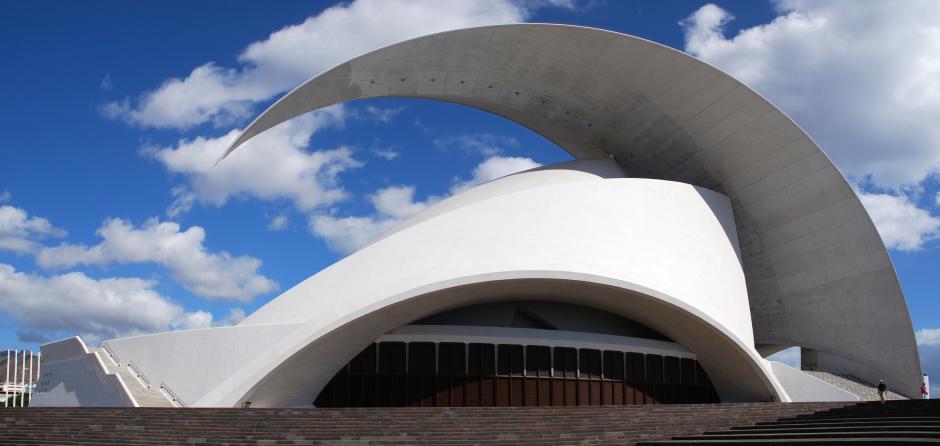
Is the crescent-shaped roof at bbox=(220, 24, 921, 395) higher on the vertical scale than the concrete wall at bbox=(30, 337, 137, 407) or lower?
higher

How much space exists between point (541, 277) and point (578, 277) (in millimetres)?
982

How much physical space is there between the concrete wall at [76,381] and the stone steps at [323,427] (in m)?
2.02

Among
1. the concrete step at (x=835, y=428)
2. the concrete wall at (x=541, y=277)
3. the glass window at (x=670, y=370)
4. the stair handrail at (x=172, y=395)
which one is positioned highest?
the concrete wall at (x=541, y=277)

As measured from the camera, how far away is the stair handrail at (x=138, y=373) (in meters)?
17.2

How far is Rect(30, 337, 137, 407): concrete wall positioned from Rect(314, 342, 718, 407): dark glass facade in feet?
17.2

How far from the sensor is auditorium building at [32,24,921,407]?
18.3 meters

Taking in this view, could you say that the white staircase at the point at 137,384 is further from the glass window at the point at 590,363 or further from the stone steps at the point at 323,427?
the glass window at the point at 590,363

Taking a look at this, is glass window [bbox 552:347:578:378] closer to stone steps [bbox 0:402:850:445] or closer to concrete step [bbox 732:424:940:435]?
concrete step [bbox 732:424:940:435]

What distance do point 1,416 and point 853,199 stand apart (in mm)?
23341

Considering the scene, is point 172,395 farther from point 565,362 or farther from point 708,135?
point 708,135

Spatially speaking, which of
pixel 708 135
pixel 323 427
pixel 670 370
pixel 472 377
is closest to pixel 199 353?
pixel 323 427

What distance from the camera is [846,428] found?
13.5 metres

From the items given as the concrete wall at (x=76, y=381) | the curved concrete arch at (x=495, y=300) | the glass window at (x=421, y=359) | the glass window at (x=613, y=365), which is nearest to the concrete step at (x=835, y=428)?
the curved concrete arch at (x=495, y=300)

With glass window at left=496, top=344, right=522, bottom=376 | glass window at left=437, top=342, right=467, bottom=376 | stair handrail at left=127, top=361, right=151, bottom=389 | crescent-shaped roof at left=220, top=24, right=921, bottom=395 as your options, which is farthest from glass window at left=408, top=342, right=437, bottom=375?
crescent-shaped roof at left=220, top=24, right=921, bottom=395
